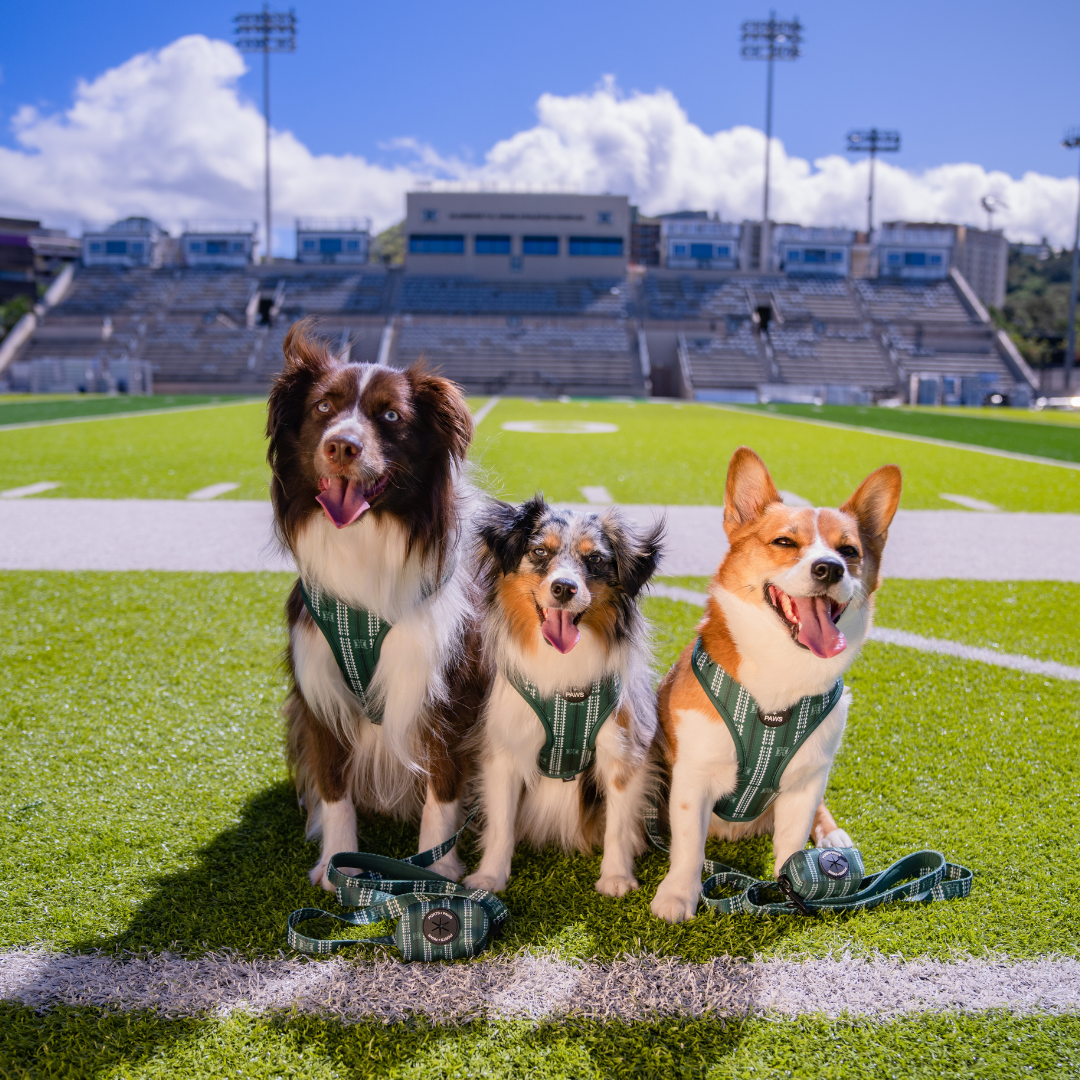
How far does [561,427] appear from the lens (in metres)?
17.8

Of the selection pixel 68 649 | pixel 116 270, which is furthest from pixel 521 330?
pixel 68 649

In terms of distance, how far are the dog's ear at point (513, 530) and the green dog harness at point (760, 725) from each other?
55 cm

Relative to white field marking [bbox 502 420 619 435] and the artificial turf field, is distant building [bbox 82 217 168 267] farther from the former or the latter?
the artificial turf field

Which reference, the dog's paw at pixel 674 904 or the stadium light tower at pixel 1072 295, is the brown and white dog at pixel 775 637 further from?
the stadium light tower at pixel 1072 295

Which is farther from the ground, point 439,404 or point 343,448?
point 439,404

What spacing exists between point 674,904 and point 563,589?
798 millimetres

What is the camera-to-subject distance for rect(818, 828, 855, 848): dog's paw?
223 centimetres

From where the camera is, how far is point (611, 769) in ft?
7.22

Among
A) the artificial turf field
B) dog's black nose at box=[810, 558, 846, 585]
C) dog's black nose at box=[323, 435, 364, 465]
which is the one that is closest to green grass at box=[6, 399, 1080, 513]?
the artificial turf field

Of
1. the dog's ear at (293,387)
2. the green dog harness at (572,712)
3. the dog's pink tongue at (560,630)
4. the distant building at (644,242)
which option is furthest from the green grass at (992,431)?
the distant building at (644,242)

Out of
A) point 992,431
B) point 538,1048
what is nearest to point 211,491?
point 538,1048

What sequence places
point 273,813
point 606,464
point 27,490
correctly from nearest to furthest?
point 273,813
point 27,490
point 606,464

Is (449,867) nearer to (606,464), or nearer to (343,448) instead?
(343,448)

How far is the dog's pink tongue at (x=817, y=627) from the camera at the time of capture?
192 cm
